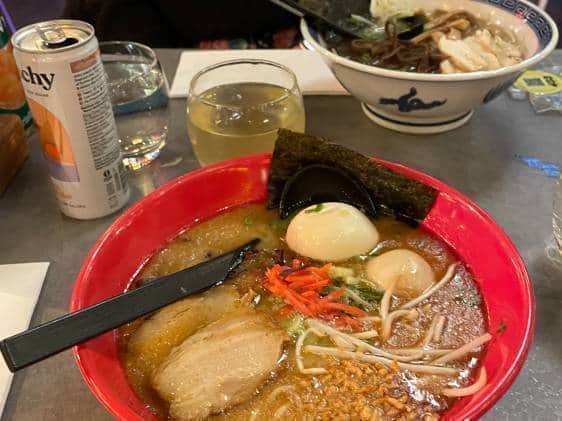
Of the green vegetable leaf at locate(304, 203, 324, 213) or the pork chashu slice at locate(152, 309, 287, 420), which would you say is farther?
the green vegetable leaf at locate(304, 203, 324, 213)

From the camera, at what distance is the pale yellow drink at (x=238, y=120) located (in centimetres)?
114

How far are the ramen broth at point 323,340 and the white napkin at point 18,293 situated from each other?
23 centimetres

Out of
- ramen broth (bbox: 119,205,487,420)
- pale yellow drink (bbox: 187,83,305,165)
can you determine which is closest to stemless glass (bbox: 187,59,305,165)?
pale yellow drink (bbox: 187,83,305,165)

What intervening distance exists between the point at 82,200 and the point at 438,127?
2.86 ft

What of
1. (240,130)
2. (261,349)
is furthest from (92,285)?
(240,130)

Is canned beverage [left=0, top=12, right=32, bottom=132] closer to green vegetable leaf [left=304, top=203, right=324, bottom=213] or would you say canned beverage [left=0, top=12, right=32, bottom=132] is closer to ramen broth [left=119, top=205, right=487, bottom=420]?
ramen broth [left=119, top=205, right=487, bottom=420]

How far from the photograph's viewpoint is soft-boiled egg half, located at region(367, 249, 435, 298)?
895 millimetres

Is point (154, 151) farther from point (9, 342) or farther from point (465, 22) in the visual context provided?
point (465, 22)

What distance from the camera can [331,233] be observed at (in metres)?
0.95

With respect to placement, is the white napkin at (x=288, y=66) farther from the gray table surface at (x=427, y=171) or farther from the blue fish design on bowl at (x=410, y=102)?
the blue fish design on bowl at (x=410, y=102)

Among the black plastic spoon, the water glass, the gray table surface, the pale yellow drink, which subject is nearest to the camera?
the black plastic spoon

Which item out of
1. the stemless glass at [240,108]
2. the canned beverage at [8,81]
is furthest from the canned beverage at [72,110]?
the canned beverage at [8,81]

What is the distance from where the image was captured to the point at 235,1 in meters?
2.20

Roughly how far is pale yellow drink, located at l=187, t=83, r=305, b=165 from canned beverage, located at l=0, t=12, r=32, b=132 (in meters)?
0.44
